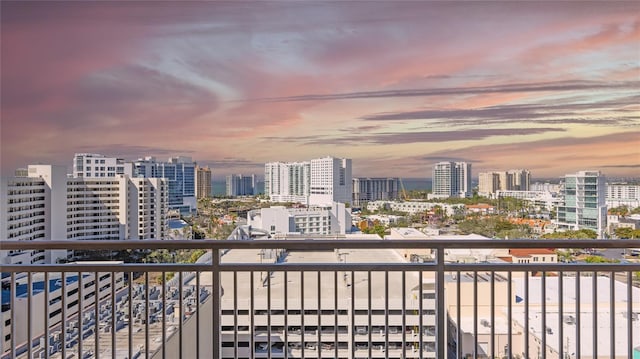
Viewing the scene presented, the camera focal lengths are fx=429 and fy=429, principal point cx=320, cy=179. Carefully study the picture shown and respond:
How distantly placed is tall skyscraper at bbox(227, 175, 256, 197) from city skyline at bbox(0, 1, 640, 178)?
67 mm

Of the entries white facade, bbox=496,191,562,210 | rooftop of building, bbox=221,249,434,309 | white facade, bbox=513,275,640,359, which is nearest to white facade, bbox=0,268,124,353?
rooftop of building, bbox=221,249,434,309

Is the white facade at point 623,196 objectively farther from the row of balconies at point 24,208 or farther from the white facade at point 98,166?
the row of balconies at point 24,208

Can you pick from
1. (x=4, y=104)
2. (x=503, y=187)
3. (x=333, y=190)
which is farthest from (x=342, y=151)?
(x=4, y=104)

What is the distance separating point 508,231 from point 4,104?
348 centimetres

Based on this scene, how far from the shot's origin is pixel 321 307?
2215 millimetres

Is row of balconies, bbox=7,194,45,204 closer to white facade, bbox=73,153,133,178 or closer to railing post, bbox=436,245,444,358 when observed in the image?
white facade, bbox=73,153,133,178

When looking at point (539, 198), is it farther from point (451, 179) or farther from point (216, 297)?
point (216, 297)

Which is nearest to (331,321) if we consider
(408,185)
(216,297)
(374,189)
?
(216,297)

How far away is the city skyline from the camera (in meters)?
2.93

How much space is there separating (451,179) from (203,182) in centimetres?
171

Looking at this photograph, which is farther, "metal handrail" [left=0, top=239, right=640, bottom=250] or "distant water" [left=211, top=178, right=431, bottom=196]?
"distant water" [left=211, top=178, right=431, bottom=196]

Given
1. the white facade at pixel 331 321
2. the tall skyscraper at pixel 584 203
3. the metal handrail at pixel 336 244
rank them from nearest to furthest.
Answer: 1. the metal handrail at pixel 336 244
2. the white facade at pixel 331 321
3. the tall skyscraper at pixel 584 203

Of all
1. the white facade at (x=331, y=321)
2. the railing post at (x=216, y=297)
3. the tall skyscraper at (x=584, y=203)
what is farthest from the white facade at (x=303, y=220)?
the tall skyscraper at (x=584, y=203)

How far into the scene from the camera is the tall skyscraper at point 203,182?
2.96 meters
